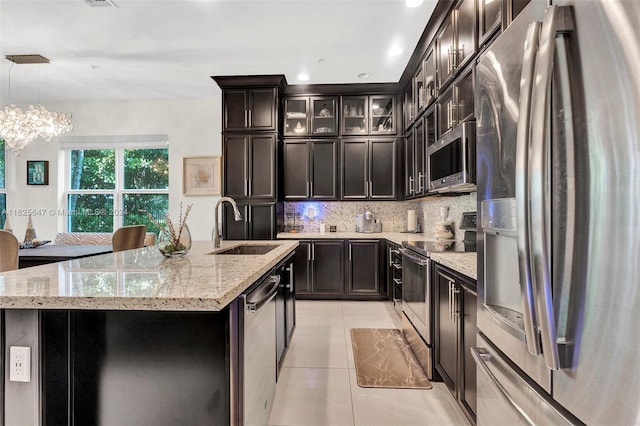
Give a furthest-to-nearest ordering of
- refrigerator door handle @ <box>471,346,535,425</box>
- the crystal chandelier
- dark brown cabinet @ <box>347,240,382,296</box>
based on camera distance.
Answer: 1. dark brown cabinet @ <box>347,240,382,296</box>
2. the crystal chandelier
3. refrigerator door handle @ <box>471,346,535,425</box>

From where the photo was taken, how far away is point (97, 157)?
5.17m

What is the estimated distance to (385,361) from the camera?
8.13ft

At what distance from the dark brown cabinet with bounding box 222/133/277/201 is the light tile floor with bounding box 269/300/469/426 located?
209 centimetres

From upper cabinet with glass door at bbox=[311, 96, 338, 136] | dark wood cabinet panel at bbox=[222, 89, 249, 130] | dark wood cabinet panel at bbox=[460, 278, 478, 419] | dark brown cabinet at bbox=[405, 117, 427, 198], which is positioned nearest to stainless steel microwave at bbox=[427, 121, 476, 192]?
dark brown cabinet at bbox=[405, 117, 427, 198]

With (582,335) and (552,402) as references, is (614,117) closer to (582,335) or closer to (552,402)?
(582,335)

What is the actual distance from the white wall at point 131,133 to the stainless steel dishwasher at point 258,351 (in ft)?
11.7

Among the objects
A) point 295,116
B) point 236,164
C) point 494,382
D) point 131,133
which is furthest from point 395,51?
point 131,133

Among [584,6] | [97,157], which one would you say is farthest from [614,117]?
[97,157]

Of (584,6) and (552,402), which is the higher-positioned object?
(584,6)

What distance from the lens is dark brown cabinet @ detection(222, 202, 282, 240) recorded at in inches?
164

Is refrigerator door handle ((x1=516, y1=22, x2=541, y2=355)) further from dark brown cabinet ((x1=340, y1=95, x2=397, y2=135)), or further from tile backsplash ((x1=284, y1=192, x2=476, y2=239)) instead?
tile backsplash ((x1=284, y1=192, x2=476, y2=239))

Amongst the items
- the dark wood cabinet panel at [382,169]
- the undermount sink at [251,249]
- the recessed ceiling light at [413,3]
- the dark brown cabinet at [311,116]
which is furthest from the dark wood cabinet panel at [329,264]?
the recessed ceiling light at [413,3]

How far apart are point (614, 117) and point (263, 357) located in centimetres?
154

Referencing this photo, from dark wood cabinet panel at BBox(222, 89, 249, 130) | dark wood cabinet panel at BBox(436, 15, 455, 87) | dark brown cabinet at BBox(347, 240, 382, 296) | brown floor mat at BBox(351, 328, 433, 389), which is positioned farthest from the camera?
dark wood cabinet panel at BBox(222, 89, 249, 130)
